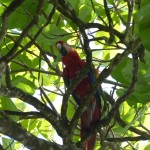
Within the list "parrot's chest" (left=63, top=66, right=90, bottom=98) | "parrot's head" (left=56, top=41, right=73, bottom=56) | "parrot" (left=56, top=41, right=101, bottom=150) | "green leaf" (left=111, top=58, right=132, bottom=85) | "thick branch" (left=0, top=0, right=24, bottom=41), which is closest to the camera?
"green leaf" (left=111, top=58, right=132, bottom=85)

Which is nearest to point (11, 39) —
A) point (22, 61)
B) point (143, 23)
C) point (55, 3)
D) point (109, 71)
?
point (22, 61)

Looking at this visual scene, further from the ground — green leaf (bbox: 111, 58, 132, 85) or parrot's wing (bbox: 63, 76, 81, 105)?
parrot's wing (bbox: 63, 76, 81, 105)

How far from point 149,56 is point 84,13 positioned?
90cm

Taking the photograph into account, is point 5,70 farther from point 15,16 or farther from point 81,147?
point 81,147

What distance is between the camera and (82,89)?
2.62m

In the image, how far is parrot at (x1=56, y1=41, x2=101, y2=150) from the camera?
2268mm

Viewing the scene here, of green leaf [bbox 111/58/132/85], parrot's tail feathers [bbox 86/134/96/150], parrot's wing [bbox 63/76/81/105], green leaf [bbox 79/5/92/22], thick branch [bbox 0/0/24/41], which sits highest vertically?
green leaf [bbox 79/5/92/22]

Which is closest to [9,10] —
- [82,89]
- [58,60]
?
[58,60]

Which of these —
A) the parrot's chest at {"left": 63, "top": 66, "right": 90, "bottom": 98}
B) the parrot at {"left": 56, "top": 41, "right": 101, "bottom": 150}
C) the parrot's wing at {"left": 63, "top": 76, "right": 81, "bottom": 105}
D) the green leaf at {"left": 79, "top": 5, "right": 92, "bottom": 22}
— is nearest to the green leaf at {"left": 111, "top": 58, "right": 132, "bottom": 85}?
the green leaf at {"left": 79, "top": 5, "right": 92, "bottom": 22}

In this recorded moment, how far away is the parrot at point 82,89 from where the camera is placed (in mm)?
2268

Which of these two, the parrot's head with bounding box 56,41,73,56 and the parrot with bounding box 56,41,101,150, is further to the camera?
the parrot with bounding box 56,41,101,150

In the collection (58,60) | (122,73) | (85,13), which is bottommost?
(122,73)

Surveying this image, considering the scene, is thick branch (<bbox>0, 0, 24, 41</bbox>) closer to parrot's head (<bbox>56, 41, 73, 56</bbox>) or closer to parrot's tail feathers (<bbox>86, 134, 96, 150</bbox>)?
parrot's head (<bbox>56, 41, 73, 56</bbox>)

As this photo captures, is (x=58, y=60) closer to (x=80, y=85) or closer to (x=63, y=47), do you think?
(x=63, y=47)
